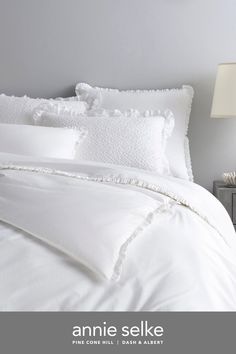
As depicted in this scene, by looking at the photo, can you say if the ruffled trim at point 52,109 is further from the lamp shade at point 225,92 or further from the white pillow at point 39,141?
the lamp shade at point 225,92

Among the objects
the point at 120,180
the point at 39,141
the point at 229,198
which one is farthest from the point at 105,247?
the point at 229,198

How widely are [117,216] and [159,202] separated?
0.27 m

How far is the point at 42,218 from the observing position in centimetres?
144

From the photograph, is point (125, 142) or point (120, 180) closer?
point (120, 180)

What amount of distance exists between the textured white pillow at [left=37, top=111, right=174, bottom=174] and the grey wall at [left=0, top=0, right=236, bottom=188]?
488mm

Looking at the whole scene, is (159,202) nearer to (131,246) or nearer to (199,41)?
Answer: (131,246)

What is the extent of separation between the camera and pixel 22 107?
2955mm

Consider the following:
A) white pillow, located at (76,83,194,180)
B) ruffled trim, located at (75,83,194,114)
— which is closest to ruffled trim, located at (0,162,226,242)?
white pillow, located at (76,83,194,180)

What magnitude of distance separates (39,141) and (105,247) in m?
1.24

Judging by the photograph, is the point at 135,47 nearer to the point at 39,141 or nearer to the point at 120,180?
the point at 39,141

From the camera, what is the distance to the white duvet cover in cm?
119

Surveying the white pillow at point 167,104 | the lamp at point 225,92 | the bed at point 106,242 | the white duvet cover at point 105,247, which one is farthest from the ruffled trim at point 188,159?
the white duvet cover at point 105,247

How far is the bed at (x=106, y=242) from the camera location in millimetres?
1195
